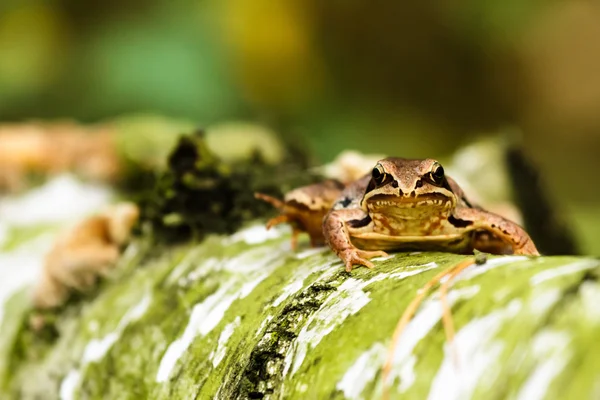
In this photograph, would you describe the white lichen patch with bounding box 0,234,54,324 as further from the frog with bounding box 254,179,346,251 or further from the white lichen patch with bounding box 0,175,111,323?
the frog with bounding box 254,179,346,251

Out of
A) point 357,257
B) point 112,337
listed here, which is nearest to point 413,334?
point 357,257

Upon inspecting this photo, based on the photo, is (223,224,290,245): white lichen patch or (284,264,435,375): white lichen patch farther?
(223,224,290,245): white lichen patch

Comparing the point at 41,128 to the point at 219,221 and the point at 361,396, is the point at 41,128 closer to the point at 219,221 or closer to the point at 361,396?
the point at 219,221

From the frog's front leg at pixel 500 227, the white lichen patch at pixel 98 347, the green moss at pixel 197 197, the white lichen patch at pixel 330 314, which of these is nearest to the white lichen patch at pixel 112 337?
the white lichen patch at pixel 98 347

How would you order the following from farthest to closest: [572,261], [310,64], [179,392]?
[310,64], [179,392], [572,261]

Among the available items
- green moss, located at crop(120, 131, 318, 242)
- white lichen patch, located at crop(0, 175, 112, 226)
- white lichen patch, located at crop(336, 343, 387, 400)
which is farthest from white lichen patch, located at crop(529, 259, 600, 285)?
white lichen patch, located at crop(0, 175, 112, 226)

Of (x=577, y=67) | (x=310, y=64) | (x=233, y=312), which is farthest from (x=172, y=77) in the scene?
(x=233, y=312)
